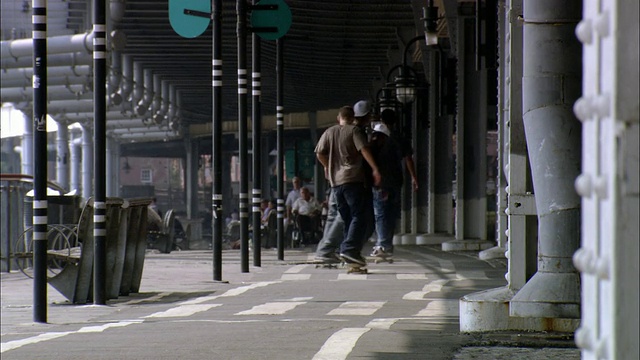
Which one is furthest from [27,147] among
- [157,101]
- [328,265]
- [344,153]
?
[344,153]

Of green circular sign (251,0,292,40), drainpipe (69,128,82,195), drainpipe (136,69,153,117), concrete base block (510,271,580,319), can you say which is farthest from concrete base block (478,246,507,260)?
drainpipe (69,128,82,195)

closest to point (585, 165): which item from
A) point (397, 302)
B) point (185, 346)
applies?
point (185, 346)

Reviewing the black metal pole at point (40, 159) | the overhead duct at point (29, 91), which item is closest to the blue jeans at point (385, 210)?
the black metal pole at point (40, 159)

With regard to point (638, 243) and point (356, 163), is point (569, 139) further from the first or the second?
point (356, 163)

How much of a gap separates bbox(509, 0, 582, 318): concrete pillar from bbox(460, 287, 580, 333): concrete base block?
47mm

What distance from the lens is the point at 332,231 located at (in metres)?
16.5

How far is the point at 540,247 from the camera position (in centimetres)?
696

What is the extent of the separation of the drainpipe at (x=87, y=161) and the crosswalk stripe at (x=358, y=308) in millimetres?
38298

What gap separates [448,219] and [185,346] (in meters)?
21.9

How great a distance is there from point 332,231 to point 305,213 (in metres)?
20.3

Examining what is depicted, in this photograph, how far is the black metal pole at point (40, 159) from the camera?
993 cm

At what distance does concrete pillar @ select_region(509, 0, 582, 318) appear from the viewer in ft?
22.2

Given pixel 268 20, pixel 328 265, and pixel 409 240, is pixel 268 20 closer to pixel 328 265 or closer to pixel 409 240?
pixel 328 265

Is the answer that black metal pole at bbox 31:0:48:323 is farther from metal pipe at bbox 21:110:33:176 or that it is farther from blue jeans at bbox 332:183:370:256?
metal pipe at bbox 21:110:33:176
